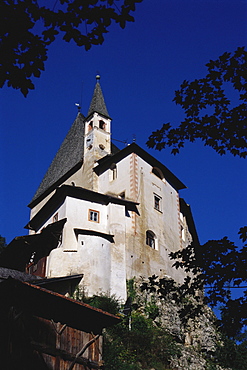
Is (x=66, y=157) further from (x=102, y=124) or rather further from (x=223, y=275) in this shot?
(x=223, y=275)

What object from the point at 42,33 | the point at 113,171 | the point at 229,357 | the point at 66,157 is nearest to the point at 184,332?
the point at 229,357

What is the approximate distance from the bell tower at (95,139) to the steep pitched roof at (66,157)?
1.73 metres

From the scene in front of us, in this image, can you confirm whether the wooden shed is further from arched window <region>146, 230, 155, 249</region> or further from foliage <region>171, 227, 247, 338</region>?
arched window <region>146, 230, 155, 249</region>

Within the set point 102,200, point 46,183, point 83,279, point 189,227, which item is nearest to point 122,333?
point 83,279

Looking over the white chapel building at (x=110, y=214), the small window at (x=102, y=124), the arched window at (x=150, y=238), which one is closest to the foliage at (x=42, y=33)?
the white chapel building at (x=110, y=214)

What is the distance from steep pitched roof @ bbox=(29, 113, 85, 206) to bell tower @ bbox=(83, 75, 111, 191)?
173 centimetres

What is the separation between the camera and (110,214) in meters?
38.1

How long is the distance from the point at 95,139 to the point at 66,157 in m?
7.36

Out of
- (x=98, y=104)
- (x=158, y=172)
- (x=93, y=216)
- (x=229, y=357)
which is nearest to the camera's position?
(x=229, y=357)

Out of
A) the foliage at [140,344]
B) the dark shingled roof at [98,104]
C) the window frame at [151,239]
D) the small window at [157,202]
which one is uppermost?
the dark shingled roof at [98,104]

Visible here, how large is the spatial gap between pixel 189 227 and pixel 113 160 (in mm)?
11626

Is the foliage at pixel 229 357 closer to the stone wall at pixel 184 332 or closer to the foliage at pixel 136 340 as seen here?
the stone wall at pixel 184 332

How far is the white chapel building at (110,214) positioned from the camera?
35.4m

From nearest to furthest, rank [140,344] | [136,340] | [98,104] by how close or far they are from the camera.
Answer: [140,344]
[136,340]
[98,104]
